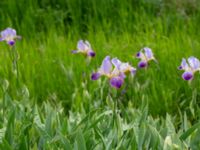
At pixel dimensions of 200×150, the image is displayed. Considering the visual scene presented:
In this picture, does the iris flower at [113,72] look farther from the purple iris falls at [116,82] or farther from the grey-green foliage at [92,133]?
the grey-green foliage at [92,133]

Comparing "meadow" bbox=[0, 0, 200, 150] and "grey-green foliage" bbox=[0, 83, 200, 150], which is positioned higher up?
"meadow" bbox=[0, 0, 200, 150]

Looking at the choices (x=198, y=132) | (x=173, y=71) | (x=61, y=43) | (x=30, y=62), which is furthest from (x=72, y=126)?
(x=61, y=43)

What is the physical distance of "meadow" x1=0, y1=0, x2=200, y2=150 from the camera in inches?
80.7

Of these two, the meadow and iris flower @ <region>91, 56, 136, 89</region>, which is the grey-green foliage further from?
iris flower @ <region>91, 56, 136, 89</region>

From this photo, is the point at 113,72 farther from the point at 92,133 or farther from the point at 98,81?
the point at 98,81

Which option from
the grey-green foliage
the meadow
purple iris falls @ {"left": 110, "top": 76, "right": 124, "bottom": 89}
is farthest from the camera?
purple iris falls @ {"left": 110, "top": 76, "right": 124, "bottom": 89}

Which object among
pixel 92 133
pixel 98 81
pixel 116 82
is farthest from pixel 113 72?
pixel 98 81

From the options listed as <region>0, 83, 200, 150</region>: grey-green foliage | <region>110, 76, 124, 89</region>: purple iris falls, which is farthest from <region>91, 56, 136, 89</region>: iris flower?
<region>0, 83, 200, 150</region>: grey-green foliage

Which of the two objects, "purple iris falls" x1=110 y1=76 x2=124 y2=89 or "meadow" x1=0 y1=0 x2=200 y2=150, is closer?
"meadow" x1=0 y1=0 x2=200 y2=150

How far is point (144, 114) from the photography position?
216 cm

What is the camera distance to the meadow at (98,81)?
2.05 meters

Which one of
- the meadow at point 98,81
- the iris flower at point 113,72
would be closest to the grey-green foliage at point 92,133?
the meadow at point 98,81

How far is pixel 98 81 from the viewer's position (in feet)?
9.21

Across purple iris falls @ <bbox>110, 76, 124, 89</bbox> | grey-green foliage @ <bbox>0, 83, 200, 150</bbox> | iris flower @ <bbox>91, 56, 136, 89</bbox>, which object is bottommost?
grey-green foliage @ <bbox>0, 83, 200, 150</bbox>
